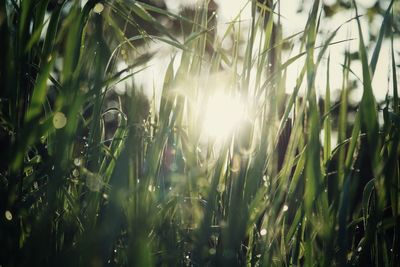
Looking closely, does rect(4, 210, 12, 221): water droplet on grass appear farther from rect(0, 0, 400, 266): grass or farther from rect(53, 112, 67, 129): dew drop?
rect(53, 112, 67, 129): dew drop

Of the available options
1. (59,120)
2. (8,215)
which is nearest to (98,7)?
(59,120)

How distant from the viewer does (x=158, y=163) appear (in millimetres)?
739

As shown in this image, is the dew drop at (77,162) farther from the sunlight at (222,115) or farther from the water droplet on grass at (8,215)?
the sunlight at (222,115)

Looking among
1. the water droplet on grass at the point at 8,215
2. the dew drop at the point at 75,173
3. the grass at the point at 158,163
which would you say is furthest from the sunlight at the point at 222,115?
the water droplet on grass at the point at 8,215

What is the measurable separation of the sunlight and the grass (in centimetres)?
2

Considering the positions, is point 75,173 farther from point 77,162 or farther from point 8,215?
point 8,215

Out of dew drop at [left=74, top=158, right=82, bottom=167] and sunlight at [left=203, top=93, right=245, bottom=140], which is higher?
sunlight at [left=203, top=93, right=245, bottom=140]

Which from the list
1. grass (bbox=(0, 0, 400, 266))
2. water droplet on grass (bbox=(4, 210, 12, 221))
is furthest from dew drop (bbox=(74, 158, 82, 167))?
water droplet on grass (bbox=(4, 210, 12, 221))

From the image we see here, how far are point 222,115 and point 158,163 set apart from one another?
153 millimetres

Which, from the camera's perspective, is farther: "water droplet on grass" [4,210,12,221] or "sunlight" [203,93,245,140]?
"sunlight" [203,93,245,140]

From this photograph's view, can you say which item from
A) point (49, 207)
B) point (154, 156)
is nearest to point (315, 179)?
point (154, 156)

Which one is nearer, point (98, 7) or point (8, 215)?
point (8, 215)

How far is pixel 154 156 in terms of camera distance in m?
0.70

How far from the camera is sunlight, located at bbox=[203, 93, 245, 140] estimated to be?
2.61 ft
